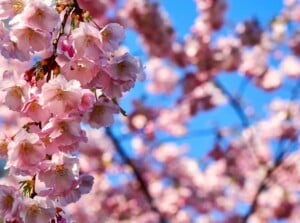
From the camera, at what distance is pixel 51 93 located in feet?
4.31

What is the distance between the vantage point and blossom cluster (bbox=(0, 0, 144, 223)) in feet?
4.38

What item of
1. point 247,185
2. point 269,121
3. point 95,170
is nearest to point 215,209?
point 247,185

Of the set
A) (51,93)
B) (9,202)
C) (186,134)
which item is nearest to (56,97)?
(51,93)

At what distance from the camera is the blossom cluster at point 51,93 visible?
1.33m

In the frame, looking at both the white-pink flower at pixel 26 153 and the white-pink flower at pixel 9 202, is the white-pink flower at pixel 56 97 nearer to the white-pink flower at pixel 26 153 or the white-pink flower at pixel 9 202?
the white-pink flower at pixel 26 153

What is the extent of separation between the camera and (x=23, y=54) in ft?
4.62

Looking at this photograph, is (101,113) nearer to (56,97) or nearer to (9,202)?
(56,97)

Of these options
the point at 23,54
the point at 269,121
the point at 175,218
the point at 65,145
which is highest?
the point at 269,121

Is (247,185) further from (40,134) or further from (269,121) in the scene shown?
(40,134)

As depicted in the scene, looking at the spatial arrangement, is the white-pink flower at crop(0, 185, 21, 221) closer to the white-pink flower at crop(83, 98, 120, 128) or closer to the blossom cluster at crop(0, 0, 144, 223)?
the blossom cluster at crop(0, 0, 144, 223)

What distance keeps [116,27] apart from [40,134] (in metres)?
0.29

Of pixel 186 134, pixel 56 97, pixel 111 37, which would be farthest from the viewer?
pixel 186 134

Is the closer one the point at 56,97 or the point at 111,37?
the point at 56,97

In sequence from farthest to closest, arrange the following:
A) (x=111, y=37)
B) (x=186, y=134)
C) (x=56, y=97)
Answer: (x=186, y=134) → (x=111, y=37) → (x=56, y=97)
